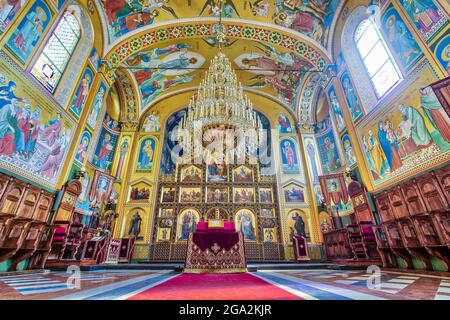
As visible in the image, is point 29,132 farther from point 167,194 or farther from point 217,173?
point 217,173

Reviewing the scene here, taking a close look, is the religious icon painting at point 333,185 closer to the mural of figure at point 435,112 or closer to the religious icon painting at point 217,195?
the mural of figure at point 435,112

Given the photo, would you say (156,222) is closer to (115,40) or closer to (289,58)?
(115,40)

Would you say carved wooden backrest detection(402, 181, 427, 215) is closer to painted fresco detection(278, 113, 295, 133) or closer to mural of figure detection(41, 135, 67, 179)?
painted fresco detection(278, 113, 295, 133)

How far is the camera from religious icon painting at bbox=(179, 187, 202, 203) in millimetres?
11844

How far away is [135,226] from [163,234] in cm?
152

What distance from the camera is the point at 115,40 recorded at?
946 cm

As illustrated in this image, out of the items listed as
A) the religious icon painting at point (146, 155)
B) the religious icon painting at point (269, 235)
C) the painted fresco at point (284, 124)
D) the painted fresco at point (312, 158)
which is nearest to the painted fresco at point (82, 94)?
the religious icon painting at point (146, 155)

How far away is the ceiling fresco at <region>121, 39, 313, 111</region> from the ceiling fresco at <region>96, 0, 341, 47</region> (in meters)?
1.15

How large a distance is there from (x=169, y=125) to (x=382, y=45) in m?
11.7

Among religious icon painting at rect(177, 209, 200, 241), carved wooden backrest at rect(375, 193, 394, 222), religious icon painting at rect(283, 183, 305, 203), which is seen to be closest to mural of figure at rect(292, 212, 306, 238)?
religious icon painting at rect(283, 183, 305, 203)

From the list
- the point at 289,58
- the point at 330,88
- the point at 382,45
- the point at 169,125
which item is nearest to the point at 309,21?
the point at 289,58

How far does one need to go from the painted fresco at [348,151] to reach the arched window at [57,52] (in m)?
11.3
